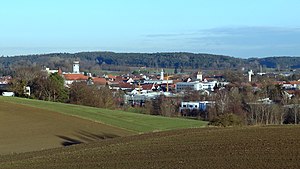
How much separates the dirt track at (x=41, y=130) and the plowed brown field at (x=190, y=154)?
8.03 m

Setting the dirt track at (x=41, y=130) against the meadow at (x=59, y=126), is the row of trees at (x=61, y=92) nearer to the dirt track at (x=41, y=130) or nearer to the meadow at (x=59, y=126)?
the meadow at (x=59, y=126)

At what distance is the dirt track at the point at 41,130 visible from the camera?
1459 inches

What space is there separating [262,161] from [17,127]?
27794 millimetres

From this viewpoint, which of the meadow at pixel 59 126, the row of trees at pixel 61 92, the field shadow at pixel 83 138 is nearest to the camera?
the meadow at pixel 59 126

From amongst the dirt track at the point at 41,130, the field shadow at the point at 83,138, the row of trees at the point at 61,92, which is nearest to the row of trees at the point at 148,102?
the row of trees at the point at 61,92

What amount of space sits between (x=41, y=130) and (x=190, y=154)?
22.0 metres

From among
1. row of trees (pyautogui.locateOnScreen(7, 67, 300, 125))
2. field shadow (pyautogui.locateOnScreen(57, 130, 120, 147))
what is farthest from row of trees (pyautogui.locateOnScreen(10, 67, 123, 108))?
field shadow (pyautogui.locateOnScreen(57, 130, 120, 147))

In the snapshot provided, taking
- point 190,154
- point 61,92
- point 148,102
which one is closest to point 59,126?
point 190,154

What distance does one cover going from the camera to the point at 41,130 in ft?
143

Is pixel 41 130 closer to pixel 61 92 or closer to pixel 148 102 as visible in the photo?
pixel 61 92

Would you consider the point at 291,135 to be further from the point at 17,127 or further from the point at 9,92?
the point at 9,92

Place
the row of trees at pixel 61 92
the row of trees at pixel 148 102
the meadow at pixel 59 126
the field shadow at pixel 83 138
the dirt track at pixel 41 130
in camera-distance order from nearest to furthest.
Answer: the dirt track at pixel 41 130
the meadow at pixel 59 126
the field shadow at pixel 83 138
the row of trees at pixel 148 102
the row of trees at pixel 61 92

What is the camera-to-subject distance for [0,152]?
3275cm

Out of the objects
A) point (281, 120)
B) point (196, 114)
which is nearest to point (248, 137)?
point (281, 120)
